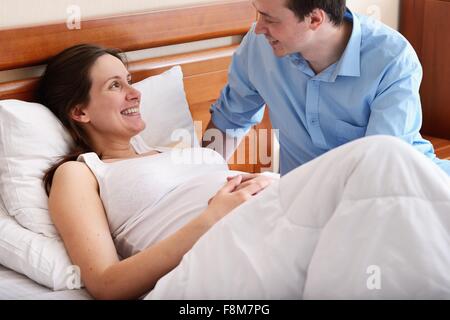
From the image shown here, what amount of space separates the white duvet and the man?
587mm

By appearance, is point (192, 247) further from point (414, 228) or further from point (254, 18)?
point (254, 18)

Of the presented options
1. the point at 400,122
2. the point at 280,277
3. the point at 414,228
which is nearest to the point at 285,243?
the point at 280,277

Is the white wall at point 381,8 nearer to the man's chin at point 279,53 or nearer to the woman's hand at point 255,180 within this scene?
the man's chin at point 279,53

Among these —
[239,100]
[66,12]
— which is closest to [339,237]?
[239,100]

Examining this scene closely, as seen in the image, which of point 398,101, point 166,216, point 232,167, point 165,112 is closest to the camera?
point 166,216

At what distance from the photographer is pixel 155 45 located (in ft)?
7.67

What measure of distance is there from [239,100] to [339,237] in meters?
1.06

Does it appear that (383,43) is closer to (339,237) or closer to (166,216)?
(166,216)

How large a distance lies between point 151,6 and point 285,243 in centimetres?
121

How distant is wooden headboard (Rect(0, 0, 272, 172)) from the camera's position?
6.72 ft

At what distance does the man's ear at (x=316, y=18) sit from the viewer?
76.7 inches

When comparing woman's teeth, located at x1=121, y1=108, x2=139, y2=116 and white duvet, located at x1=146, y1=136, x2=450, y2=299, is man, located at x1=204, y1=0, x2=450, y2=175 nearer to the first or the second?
woman's teeth, located at x1=121, y1=108, x2=139, y2=116

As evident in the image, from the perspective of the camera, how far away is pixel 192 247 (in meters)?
1.50

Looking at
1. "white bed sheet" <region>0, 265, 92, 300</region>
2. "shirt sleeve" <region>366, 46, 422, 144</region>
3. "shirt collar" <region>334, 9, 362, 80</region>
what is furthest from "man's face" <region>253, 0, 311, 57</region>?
"white bed sheet" <region>0, 265, 92, 300</region>
